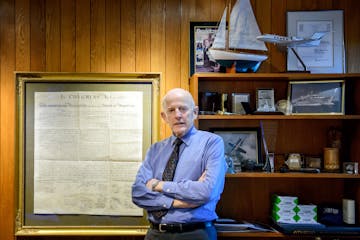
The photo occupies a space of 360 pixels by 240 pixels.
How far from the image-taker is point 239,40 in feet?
7.84

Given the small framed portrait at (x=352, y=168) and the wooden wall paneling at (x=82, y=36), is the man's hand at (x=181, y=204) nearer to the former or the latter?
the small framed portrait at (x=352, y=168)

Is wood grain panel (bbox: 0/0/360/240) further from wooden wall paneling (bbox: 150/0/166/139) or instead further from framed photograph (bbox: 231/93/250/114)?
framed photograph (bbox: 231/93/250/114)

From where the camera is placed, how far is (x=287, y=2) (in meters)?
2.62

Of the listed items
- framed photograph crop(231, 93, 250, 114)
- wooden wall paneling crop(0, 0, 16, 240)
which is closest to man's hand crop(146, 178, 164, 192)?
framed photograph crop(231, 93, 250, 114)

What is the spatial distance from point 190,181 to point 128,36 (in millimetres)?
1222

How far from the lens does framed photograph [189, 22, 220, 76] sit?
259 cm

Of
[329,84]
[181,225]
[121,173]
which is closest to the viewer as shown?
[181,225]

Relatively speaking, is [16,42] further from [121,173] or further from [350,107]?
[350,107]

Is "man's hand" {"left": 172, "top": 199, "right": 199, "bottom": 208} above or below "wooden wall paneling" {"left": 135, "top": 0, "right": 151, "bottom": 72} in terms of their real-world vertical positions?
below

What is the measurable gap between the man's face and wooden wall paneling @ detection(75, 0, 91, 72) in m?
0.83

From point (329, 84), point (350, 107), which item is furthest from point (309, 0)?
point (350, 107)

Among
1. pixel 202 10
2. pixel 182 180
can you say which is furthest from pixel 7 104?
pixel 202 10

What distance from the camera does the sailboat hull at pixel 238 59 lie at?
2.34 metres

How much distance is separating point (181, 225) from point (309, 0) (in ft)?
5.99
